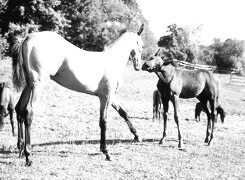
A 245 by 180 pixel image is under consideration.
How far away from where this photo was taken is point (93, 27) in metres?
35.3

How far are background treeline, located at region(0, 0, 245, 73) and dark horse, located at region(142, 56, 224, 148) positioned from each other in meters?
0.66

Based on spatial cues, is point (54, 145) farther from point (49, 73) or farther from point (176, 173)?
point (176, 173)

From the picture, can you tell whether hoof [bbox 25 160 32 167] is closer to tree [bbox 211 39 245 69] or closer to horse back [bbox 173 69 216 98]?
horse back [bbox 173 69 216 98]

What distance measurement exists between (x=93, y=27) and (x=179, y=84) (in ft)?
94.1

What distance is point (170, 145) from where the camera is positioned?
7633mm

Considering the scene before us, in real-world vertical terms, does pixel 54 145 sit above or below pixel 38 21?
below

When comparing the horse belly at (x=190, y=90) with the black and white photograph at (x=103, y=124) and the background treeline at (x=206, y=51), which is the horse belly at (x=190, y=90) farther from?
the background treeline at (x=206, y=51)

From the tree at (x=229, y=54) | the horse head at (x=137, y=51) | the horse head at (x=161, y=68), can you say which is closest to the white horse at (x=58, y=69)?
the horse head at (x=137, y=51)

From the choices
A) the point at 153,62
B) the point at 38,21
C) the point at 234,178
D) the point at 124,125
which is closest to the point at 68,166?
the point at 234,178

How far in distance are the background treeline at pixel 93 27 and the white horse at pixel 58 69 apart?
5.76ft

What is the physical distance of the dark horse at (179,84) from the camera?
25.1 ft

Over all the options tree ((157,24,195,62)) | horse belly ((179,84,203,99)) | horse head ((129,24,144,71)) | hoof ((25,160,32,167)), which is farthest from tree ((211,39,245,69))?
hoof ((25,160,32,167))

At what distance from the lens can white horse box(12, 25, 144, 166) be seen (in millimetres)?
5074

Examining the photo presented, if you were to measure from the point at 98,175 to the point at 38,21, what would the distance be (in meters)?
23.7
